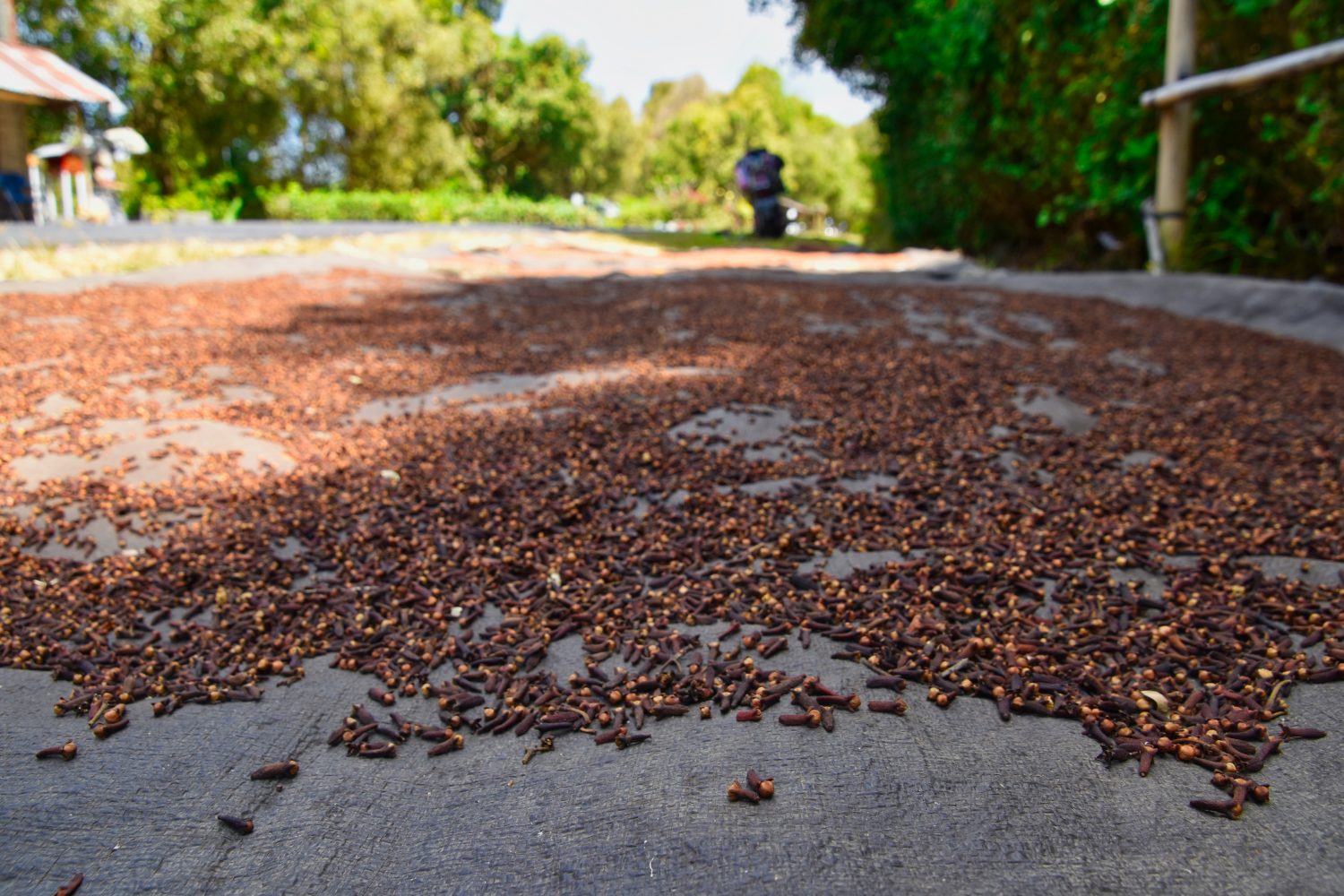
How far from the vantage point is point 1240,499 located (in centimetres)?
214

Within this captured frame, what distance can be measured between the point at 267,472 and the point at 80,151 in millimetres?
15882

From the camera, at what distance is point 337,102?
2173cm

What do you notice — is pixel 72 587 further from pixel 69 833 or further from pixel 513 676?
pixel 513 676

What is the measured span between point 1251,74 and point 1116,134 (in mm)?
1344

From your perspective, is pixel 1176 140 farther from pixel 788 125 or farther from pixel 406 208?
pixel 788 125

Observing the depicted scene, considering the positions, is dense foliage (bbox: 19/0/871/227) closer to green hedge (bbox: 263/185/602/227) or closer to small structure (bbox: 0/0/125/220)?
green hedge (bbox: 263/185/602/227)

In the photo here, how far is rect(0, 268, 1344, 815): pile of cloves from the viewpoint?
1.39m

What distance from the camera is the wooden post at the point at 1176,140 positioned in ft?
16.1

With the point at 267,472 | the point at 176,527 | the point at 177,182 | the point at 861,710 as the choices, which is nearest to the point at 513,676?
the point at 861,710

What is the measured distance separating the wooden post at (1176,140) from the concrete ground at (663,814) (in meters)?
4.82

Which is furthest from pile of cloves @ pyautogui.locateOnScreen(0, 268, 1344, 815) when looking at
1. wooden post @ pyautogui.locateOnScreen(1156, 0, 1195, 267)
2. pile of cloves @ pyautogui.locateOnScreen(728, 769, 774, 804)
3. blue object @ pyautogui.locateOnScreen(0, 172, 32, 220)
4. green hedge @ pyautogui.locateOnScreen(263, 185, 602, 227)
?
green hedge @ pyautogui.locateOnScreen(263, 185, 602, 227)

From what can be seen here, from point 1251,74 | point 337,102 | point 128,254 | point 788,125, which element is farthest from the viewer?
point 788,125

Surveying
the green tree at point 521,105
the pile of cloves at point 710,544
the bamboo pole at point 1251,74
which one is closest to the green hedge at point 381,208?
the green tree at point 521,105

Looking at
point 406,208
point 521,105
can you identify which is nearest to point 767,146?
point 521,105
